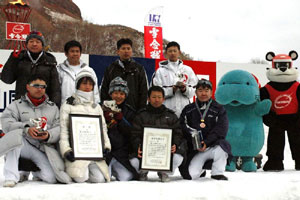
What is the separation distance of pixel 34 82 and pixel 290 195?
8.55 ft

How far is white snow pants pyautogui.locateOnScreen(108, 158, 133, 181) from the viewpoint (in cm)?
423

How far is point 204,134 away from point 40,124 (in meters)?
1.74

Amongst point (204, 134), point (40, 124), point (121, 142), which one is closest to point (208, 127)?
point (204, 134)

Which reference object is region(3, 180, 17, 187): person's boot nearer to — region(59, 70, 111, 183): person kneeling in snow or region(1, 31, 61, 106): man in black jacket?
region(59, 70, 111, 183): person kneeling in snow

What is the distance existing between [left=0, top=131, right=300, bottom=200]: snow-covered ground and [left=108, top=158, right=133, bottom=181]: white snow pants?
8.7 inches

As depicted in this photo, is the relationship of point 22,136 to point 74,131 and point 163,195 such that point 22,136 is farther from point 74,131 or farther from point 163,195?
point 163,195

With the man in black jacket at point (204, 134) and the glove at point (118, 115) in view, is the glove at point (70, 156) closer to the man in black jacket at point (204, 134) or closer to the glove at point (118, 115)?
the glove at point (118, 115)

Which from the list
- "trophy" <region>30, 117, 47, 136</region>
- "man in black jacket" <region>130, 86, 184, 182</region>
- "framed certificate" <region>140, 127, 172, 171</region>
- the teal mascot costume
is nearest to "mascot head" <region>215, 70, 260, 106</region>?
the teal mascot costume

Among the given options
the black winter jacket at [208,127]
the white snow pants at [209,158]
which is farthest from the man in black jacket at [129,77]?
the white snow pants at [209,158]

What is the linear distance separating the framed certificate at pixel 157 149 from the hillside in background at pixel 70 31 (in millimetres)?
21350

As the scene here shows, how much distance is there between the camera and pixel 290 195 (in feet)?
12.6

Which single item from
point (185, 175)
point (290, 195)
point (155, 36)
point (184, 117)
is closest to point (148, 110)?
point (184, 117)

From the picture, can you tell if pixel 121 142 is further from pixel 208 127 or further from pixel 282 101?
pixel 282 101

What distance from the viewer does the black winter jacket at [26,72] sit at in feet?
14.4
